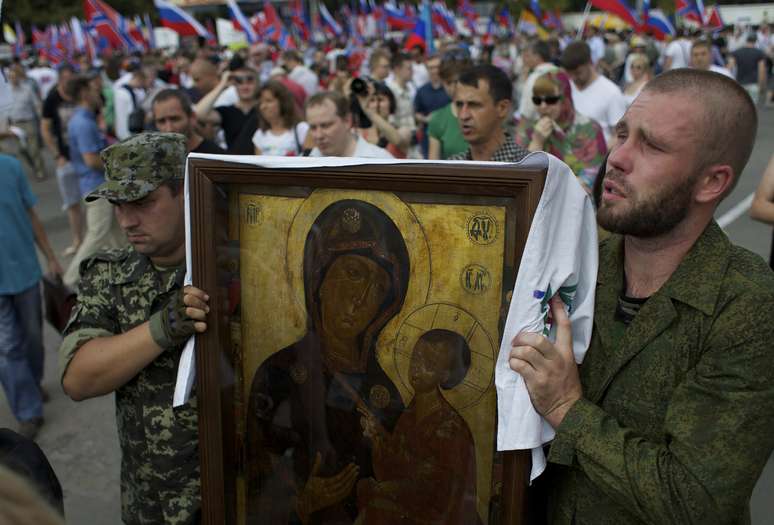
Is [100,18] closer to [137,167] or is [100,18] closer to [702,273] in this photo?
[137,167]

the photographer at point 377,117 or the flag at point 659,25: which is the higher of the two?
the flag at point 659,25

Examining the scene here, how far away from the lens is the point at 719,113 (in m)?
1.33

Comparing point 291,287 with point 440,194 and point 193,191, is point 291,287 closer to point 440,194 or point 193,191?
point 193,191

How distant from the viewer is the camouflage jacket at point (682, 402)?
1270 millimetres

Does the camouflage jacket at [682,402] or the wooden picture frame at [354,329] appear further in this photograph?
the wooden picture frame at [354,329]

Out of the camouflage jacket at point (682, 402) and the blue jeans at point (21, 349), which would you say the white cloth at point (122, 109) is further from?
the camouflage jacket at point (682, 402)

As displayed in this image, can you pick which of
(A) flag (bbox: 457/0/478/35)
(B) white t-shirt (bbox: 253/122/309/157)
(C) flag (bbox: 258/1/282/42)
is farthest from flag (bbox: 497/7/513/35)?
(B) white t-shirt (bbox: 253/122/309/157)

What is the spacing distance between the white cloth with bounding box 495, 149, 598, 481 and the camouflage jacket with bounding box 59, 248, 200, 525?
3.38ft

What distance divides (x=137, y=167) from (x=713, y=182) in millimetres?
1472

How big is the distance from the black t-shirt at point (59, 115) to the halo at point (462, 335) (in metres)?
7.00

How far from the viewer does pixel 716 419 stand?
1.27 meters

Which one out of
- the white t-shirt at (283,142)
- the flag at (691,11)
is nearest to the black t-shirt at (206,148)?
the white t-shirt at (283,142)

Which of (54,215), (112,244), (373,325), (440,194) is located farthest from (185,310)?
(54,215)

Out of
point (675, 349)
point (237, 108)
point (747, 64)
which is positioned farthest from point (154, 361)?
point (747, 64)
